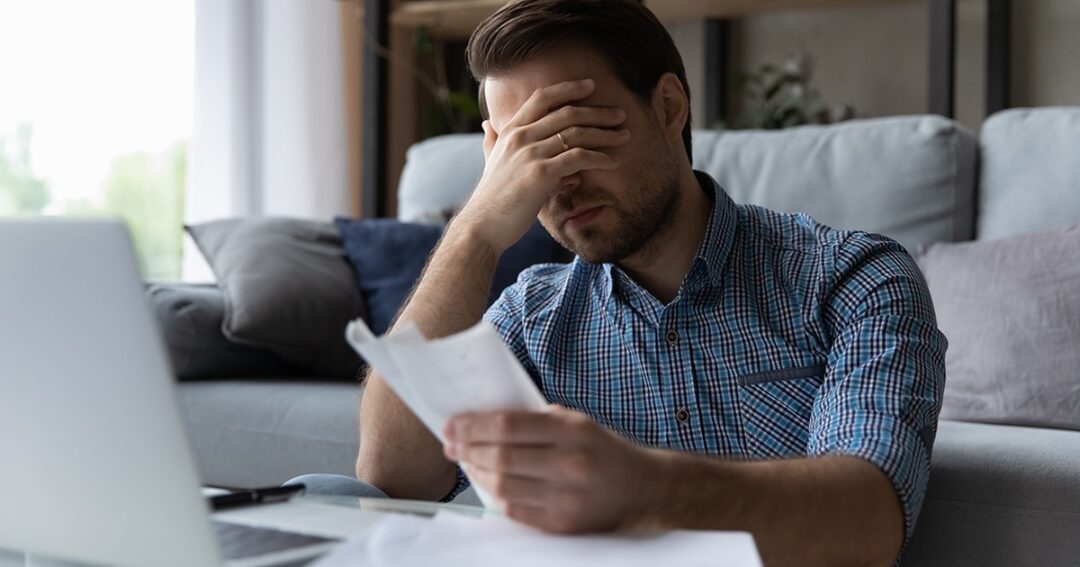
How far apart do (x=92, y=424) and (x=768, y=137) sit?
176 cm

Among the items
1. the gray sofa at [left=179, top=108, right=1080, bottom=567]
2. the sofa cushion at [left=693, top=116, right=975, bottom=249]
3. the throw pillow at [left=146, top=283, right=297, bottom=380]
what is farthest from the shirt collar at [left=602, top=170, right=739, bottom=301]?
the throw pillow at [left=146, top=283, right=297, bottom=380]

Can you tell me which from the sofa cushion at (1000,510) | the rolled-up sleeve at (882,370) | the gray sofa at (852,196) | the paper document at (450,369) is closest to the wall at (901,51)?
the gray sofa at (852,196)

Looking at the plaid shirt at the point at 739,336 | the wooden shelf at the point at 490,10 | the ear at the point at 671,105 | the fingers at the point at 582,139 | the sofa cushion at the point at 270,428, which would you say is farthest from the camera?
the wooden shelf at the point at 490,10

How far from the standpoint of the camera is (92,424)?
2.23ft

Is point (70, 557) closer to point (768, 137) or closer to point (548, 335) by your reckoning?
point (548, 335)

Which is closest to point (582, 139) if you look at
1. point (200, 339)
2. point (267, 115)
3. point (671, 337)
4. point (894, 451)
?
point (671, 337)

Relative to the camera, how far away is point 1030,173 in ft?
6.50

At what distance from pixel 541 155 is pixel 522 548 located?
0.65 meters

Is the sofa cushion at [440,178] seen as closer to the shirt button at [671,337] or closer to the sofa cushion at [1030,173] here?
the sofa cushion at [1030,173]

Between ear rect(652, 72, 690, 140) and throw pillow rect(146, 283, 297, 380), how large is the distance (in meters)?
1.20

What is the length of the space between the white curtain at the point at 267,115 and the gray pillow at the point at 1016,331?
2207mm

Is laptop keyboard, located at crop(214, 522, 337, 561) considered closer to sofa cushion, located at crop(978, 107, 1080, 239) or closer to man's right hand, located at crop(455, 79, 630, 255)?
man's right hand, located at crop(455, 79, 630, 255)

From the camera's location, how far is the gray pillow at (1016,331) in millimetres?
1694

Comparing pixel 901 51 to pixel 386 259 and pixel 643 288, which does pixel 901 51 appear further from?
pixel 643 288
